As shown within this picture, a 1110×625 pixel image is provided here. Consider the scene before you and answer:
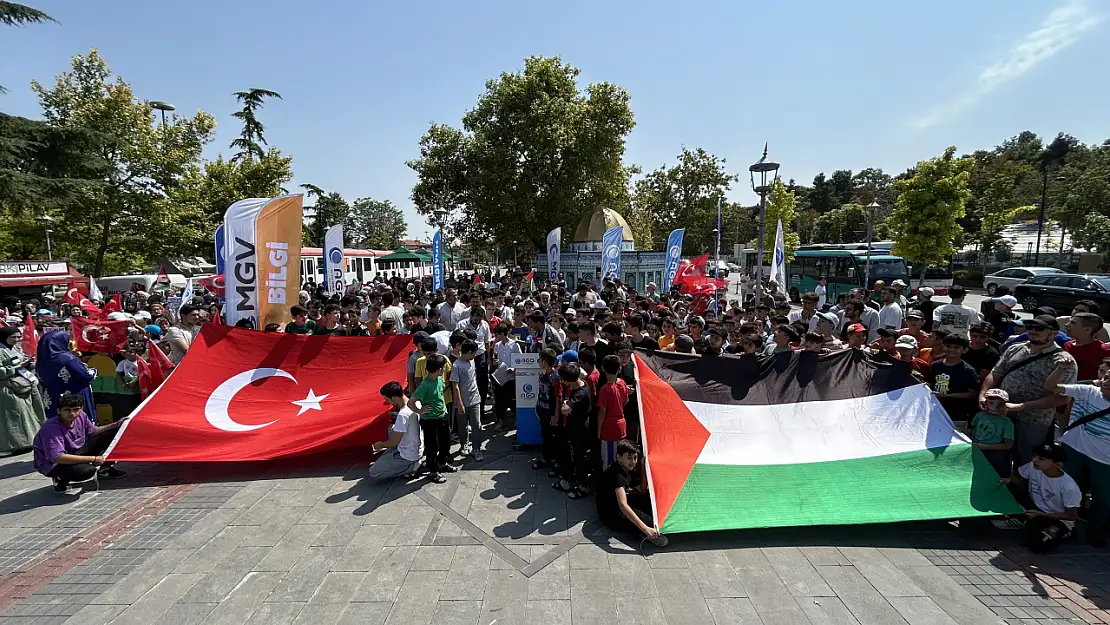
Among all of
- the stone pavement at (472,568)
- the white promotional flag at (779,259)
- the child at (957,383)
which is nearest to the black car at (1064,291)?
the white promotional flag at (779,259)

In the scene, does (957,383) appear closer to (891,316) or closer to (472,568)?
(891,316)

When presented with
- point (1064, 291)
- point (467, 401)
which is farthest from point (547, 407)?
point (1064, 291)

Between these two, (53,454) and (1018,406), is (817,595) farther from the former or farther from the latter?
(53,454)

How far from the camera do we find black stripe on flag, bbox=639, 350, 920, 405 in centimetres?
554

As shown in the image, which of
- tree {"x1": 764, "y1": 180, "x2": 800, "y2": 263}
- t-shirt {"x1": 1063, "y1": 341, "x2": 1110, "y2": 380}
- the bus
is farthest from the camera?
tree {"x1": 764, "y1": 180, "x2": 800, "y2": 263}

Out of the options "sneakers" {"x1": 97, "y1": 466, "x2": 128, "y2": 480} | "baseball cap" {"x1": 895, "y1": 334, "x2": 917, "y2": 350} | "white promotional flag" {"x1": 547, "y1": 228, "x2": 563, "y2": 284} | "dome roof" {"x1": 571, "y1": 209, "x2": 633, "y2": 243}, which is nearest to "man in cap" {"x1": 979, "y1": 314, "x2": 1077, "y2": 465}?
"baseball cap" {"x1": 895, "y1": 334, "x2": 917, "y2": 350}

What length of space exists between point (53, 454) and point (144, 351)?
1673mm

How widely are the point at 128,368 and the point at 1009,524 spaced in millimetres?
10466

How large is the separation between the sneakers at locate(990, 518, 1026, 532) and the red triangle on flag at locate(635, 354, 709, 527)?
108 inches

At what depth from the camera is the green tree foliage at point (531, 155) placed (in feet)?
95.8

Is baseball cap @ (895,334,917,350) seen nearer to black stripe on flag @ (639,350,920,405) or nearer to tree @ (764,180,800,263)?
black stripe on flag @ (639,350,920,405)

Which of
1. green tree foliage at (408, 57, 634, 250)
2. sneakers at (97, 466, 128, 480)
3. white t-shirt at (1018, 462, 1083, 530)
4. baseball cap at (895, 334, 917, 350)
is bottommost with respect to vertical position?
sneakers at (97, 466, 128, 480)

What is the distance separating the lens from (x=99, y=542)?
4.73 m

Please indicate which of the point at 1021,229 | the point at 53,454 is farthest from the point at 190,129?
the point at 1021,229
